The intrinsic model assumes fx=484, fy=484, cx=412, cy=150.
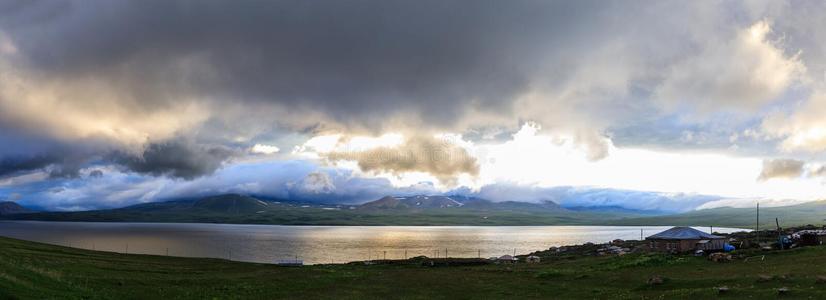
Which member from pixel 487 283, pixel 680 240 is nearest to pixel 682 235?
pixel 680 240

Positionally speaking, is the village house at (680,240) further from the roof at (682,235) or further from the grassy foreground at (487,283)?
the grassy foreground at (487,283)

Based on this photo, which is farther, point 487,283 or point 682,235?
point 682,235

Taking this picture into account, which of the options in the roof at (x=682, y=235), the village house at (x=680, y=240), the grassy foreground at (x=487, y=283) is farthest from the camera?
the roof at (x=682, y=235)

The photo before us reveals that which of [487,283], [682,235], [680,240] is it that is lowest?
[487,283]

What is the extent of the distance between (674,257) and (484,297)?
36621mm

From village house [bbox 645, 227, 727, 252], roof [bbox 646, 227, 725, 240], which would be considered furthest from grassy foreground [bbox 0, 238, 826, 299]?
roof [bbox 646, 227, 725, 240]

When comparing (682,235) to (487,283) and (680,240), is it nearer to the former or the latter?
(680,240)

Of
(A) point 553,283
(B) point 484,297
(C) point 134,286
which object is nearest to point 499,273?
(A) point 553,283

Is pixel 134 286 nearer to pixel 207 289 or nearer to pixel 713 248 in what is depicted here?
pixel 207 289

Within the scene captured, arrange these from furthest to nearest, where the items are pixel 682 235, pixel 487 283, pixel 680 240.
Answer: pixel 682 235 < pixel 680 240 < pixel 487 283

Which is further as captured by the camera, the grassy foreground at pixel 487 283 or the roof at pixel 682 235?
the roof at pixel 682 235

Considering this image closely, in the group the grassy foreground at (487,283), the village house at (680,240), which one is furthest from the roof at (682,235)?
the grassy foreground at (487,283)

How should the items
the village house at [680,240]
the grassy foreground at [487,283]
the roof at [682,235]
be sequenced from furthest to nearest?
the roof at [682,235]
the village house at [680,240]
the grassy foreground at [487,283]

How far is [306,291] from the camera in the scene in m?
53.0
